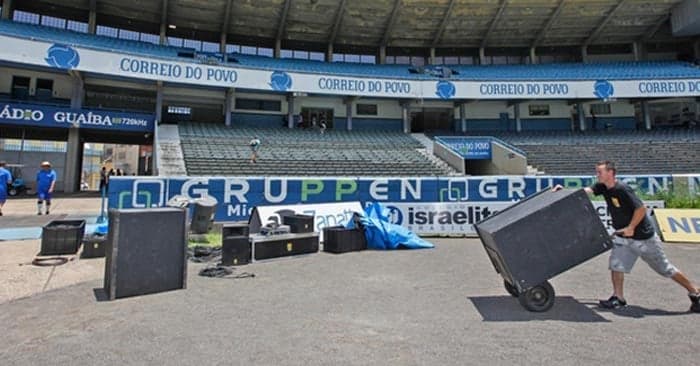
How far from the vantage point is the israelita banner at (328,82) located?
19297mm

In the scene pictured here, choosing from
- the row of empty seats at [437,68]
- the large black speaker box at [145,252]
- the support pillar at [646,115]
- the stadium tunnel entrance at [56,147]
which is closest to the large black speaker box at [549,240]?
the large black speaker box at [145,252]

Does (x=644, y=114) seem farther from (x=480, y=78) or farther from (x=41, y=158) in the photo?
(x=41, y=158)

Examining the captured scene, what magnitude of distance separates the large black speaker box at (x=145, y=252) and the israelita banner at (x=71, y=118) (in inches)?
736

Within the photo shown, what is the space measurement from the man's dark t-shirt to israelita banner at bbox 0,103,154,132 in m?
23.0

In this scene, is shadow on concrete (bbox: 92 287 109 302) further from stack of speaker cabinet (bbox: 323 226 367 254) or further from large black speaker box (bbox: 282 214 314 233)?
stack of speaker cabinet (bbox: 323 226 367 254)

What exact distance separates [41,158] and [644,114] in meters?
46.9

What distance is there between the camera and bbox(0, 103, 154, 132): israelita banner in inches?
696

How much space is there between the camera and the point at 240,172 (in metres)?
16.3

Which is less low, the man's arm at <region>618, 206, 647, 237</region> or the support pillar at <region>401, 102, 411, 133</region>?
the support pillar at <region>401, 102, 411, 133</region>

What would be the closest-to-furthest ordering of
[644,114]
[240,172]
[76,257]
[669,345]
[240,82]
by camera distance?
[669,345]
[76,257]
[240,172]
[240,82]
[644,114]

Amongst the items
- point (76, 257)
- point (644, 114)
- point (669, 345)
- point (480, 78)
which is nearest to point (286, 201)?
point (76, 257)

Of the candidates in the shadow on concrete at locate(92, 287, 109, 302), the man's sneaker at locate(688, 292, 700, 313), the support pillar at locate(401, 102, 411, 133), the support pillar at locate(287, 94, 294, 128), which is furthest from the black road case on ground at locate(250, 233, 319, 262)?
the support pillar at locate(401, 102, 411, 133)

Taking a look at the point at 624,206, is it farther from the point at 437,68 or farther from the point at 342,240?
the point at 437,68

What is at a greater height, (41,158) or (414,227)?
(41,158)
